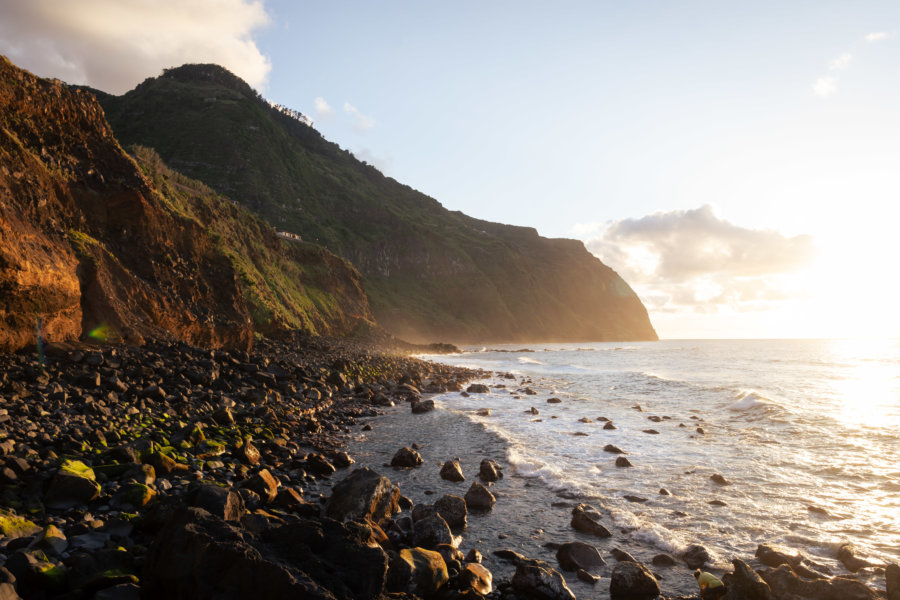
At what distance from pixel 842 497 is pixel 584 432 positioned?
6.82 m

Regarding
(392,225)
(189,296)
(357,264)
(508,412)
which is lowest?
(508,412)

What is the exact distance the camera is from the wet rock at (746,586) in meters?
5.15

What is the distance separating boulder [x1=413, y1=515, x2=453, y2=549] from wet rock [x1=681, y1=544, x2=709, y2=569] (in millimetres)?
3310

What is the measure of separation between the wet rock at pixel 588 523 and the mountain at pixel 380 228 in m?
83.0

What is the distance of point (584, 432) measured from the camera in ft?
49.2

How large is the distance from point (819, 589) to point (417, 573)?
4577 millimetres

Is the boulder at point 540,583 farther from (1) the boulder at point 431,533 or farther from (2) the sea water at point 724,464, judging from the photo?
(2) the sea water at point 724,464

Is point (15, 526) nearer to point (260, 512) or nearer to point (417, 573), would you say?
point (260, 512)

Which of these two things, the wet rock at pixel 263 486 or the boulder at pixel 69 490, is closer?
the boulder at pixel 69 490

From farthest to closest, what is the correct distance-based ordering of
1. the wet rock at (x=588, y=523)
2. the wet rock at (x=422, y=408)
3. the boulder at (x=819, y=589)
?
the wet rock at (x=422, y=408)
the wet rock at (x=588, y=523)
the boulder at (x=819, y=589)

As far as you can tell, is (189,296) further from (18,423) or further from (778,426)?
(778,426)

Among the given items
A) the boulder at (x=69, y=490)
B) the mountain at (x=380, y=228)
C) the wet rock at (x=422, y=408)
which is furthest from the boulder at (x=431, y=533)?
the mountain at (x=380, y=228)

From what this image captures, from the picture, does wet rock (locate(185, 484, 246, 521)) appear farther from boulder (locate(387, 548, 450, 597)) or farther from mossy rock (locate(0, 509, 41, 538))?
boulder (locate(387, 548, 450, 597))

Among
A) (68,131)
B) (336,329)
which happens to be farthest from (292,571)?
(336,329)
